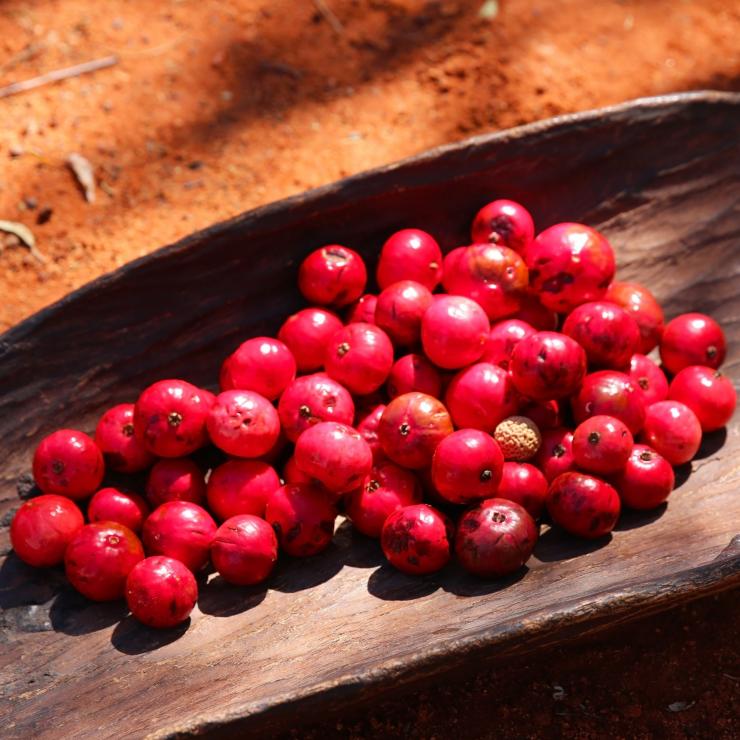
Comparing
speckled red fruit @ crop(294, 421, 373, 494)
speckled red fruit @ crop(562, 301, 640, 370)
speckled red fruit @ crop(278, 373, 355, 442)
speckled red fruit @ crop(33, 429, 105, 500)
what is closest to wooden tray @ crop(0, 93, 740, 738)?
speckled red fruit @ crop(33, 429, 105, 500)

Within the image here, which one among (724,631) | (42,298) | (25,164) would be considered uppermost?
(25,164)

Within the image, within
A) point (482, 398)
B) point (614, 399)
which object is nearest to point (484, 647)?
point (482, 398)

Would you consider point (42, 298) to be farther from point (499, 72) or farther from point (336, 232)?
point (499, 72)

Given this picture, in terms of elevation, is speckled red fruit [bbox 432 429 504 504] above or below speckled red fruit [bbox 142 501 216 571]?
above

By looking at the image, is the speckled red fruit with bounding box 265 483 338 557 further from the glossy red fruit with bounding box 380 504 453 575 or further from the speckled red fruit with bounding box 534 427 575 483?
the speckled red fruit with bounding box 534 427 575 483

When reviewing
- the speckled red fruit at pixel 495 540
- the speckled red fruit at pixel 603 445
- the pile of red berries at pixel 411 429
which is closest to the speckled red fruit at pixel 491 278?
the pile of red berries at pixel 411 429

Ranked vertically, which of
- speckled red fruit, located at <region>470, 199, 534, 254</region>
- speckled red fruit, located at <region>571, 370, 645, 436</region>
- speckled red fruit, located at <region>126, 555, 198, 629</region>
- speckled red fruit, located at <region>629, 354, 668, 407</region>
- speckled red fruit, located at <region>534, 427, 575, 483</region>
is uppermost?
speckled red fruit, located at <region>470, 199, 534, 254</region>

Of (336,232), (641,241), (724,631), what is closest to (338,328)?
(336,232)
